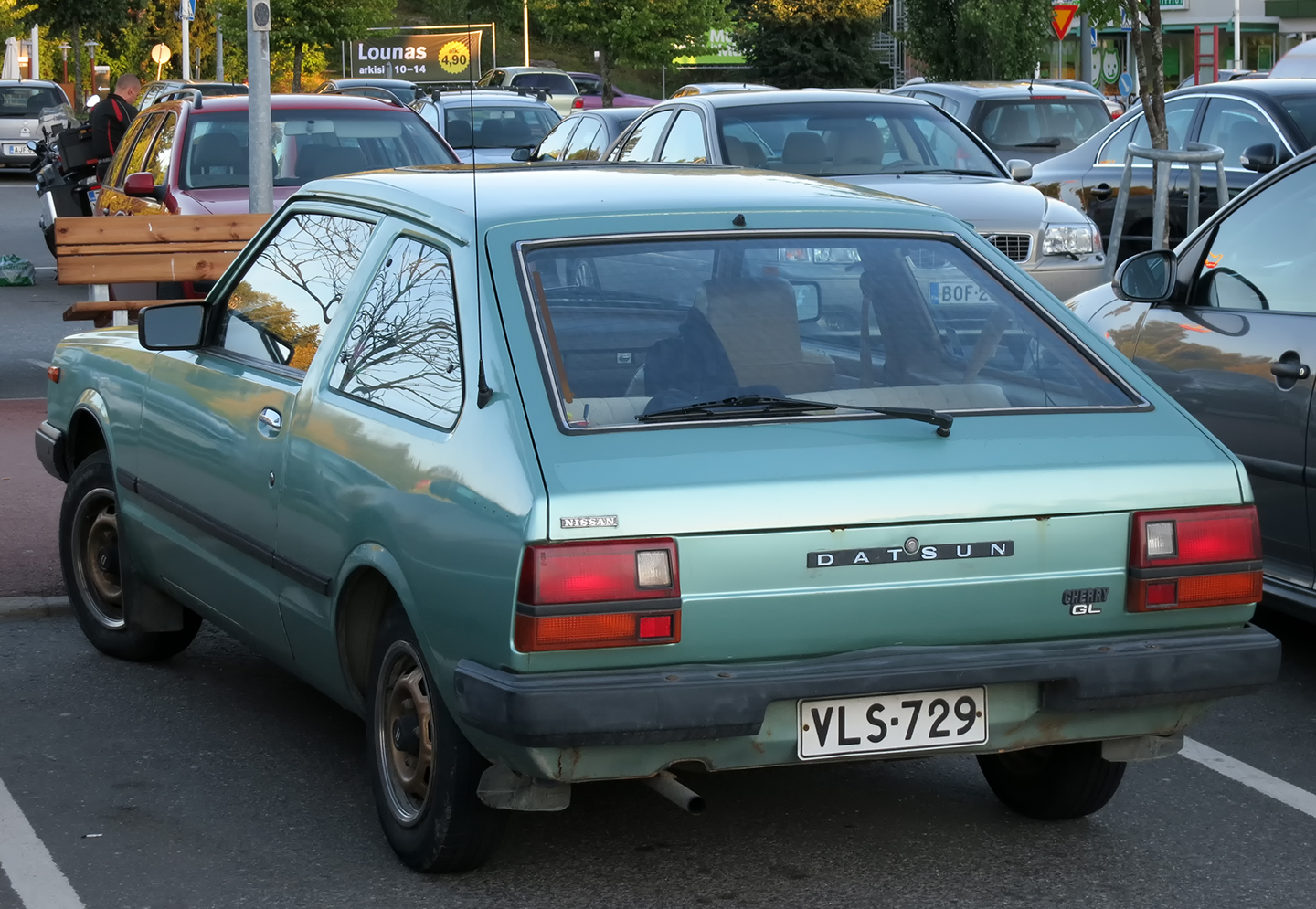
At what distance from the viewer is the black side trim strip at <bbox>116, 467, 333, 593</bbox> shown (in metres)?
4.59

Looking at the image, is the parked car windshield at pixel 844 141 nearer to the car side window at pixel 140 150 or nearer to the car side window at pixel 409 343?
the car side window at pixel 140 150

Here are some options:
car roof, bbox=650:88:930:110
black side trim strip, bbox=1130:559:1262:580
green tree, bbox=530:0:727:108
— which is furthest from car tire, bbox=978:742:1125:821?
green tree, bbox=530:0:727:108

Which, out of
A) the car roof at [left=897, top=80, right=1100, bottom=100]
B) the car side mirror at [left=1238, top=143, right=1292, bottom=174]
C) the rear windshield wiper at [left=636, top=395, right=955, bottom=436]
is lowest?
the rear windshield wiper at [left=636, top=395, right=955, bottom=436]

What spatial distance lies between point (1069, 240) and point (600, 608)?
29.3 ft

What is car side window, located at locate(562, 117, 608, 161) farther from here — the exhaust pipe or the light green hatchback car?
the exhaust pipe

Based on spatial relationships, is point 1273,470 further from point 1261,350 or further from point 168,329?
point 168,329

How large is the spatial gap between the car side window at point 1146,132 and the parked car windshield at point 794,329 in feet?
33.6

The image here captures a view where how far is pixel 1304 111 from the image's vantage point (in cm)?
1370

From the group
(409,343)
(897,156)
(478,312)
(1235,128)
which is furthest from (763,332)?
(1235,128)

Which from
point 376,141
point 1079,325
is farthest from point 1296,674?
point 376,141

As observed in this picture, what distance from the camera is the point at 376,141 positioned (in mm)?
13375

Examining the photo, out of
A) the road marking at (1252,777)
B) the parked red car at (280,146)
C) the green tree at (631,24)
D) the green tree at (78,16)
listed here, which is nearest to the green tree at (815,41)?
the green tree at (631,24)

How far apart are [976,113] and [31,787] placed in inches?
611

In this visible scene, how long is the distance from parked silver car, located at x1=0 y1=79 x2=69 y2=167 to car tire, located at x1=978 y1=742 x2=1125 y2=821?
1403 inches
